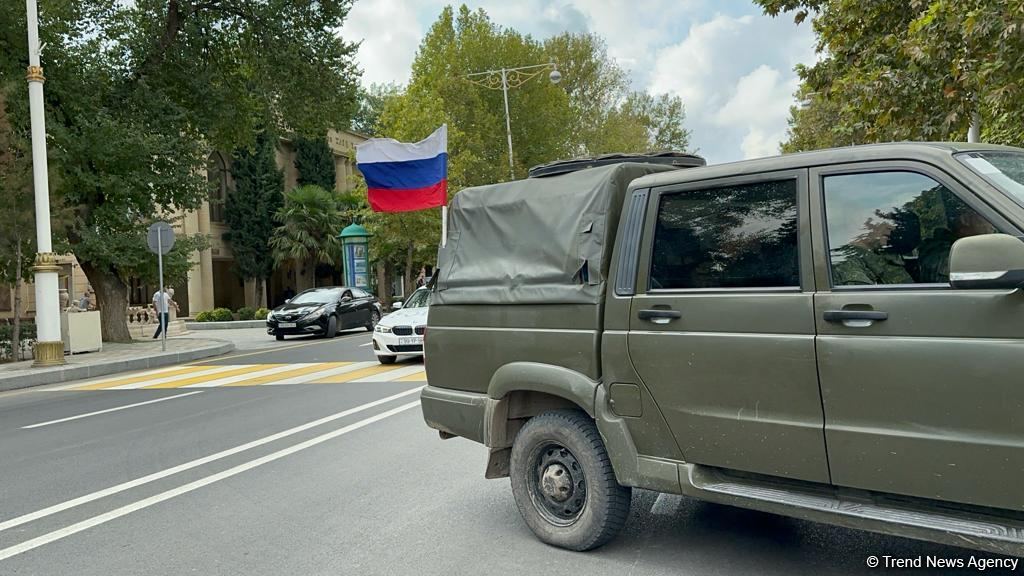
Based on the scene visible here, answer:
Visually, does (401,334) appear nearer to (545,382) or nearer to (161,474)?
(161,474)

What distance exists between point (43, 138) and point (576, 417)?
15317mm

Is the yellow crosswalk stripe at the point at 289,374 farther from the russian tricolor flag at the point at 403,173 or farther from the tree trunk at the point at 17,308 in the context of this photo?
the tree trunk at the point at 17,308

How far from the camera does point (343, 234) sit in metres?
33.8

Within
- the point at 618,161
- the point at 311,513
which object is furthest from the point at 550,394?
the point at 311,513

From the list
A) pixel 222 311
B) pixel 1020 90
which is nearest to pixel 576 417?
pixel 1020 90

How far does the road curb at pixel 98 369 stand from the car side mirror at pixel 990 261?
49.8 feet

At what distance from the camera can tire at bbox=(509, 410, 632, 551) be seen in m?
4.05

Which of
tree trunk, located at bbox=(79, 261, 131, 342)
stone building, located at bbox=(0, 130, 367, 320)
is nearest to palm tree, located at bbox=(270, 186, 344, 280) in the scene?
stone building, located at bbox=(0, 130, 367, 320)

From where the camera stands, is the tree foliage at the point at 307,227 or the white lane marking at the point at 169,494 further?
the tree foliage at the point at 307,227

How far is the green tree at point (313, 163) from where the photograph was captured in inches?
1857

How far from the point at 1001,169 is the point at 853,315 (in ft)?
2.87

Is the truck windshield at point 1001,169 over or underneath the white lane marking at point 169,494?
over

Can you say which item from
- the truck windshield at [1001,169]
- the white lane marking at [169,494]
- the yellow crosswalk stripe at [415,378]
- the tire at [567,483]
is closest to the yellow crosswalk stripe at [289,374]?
the yellow crosswalk stripe at [415,378]

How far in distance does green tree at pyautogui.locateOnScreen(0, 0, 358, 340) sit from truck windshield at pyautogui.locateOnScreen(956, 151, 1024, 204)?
18245mm
